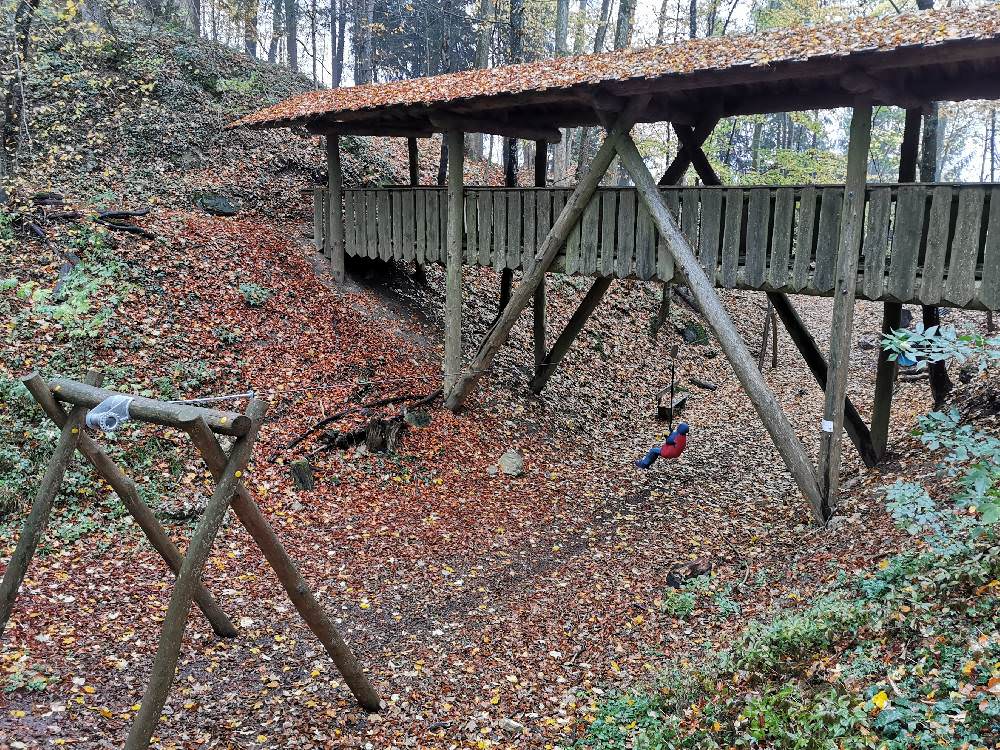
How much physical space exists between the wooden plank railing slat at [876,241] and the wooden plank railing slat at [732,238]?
5.22ft

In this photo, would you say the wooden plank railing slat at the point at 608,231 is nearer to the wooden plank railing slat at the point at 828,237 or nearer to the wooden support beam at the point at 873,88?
the wooden plank railing slat at the point at 828,237

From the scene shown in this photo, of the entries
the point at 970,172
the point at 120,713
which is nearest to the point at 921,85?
the point at 120,713

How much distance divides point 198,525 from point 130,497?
931 millimetres

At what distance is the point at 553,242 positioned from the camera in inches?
435

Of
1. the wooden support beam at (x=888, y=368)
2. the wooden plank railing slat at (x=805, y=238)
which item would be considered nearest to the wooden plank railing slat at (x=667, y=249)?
the wooden plank railing slat at (x=805, y=238)

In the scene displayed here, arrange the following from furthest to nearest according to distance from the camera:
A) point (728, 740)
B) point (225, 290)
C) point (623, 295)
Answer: point (623, 295) → point (225, 290) → point (728, 740)

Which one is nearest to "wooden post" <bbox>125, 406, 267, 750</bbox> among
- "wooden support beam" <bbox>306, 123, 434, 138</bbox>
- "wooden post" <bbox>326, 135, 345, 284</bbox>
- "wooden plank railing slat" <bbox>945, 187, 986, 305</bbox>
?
"wooden plank railing slat" <bbox>945, 187, 986, 305</bbox>

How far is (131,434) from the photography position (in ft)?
30.9

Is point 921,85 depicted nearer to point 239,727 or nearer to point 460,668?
point 460,668

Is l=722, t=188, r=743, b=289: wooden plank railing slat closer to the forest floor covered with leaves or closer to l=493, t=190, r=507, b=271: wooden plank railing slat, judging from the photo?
the forest floor covered with leaves

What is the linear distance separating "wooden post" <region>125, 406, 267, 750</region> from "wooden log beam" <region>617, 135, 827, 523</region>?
21.5 ft

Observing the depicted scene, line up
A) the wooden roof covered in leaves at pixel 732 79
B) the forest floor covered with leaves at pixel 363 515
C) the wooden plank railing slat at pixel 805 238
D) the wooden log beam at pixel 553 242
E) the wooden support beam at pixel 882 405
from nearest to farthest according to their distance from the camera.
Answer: the forest floor covered with leaves at pixel 363 515, the wooden roof covered in leaves at pixel 732 79, the wooden plank railing slat at pixel 805 238, the wooden support beam at pixel 882 405, the wooden log beam at pixel 553 242

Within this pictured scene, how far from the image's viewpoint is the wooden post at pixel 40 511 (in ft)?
17.6

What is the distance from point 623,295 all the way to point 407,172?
7990 millimetres
